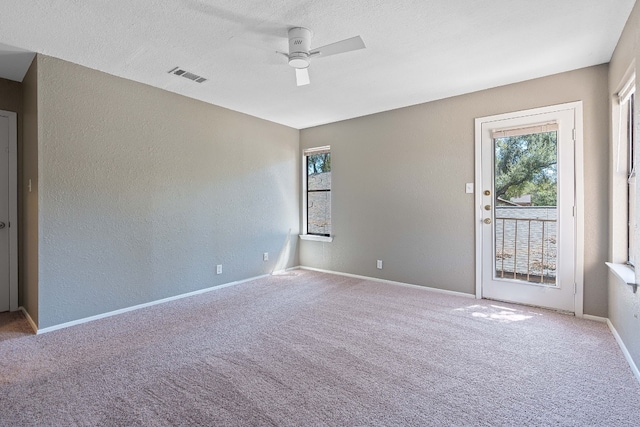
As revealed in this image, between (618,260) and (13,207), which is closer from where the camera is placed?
(618,260)

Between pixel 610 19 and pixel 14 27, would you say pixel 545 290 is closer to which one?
pixel 610 19

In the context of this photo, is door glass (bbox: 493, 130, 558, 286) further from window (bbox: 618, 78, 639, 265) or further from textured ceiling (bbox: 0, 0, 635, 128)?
textured ceiling (bbox: 0, 0, 635, 128)

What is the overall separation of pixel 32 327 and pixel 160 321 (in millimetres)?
1142

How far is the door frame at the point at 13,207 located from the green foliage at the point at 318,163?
Result: 380cm

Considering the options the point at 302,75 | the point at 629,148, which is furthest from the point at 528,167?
the point at 302,75

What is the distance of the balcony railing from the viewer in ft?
11.0

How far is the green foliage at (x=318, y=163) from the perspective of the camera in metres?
5.32

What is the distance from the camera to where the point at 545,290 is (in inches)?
132

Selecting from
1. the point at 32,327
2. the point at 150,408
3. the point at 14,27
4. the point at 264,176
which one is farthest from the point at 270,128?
the point at 150,408

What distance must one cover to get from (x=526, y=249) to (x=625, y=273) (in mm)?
1072

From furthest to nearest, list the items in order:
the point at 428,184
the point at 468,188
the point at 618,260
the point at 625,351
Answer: the point at 428,184 → the point at 468,188 → the point at 618,260 → the point at 625,351

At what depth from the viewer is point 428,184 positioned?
4.16 metres

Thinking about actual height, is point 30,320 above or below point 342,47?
below

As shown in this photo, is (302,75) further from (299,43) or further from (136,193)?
(136,193)
